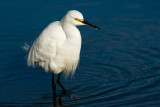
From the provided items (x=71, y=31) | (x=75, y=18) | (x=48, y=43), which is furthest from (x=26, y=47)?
(x=75, y=18)

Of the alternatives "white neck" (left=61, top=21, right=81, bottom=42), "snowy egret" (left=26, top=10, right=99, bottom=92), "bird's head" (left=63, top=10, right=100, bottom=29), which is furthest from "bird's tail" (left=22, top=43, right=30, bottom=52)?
"bird's head" (left=63, top=10, right=100, bottom=29)

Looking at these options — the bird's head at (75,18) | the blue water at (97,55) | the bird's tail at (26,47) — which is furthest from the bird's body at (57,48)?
the bird's tail at (26,47)

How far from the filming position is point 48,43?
5672mm

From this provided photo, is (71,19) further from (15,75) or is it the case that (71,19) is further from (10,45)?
(10,45)

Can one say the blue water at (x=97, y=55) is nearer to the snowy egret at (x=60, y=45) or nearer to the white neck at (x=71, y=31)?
the snowy egret at (x=60, y=45)

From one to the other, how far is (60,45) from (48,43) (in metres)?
0.23

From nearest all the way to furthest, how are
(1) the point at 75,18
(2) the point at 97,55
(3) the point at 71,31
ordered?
(1) the point at 75,18, (3) the point at 71,31, (2) the point at 97,55

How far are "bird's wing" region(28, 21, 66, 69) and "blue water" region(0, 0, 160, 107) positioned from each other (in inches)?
22.3

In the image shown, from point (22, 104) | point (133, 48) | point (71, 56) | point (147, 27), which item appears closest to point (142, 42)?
point (133, 48)

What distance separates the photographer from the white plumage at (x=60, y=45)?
212 inches

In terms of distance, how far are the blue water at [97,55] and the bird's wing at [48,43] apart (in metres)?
0.57

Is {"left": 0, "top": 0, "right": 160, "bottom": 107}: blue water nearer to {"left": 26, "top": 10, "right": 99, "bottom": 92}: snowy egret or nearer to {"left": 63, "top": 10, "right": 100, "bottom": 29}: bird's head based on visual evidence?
{"left": 26, "top": 10, "right": 99, "bottom": 92}: snowy egret

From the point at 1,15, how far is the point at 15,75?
329 centimetres

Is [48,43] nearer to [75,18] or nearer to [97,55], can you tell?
[75,18]
